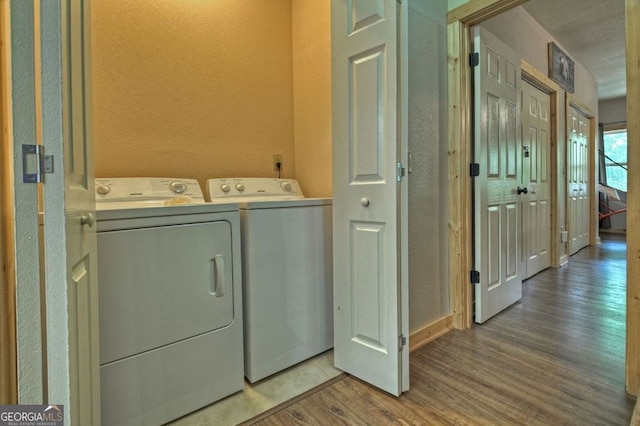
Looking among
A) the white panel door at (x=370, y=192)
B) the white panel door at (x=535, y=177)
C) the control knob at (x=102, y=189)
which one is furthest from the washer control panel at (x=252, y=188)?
the white panel door at (x=535, y=177)

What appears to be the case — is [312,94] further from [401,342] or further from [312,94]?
[401,342]

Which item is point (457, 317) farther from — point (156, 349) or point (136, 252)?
point (136, 252)

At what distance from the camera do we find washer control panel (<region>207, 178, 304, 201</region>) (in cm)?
196

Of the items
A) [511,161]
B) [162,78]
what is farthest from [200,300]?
[511,161]

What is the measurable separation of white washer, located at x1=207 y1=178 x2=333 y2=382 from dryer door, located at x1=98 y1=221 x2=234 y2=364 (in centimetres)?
14

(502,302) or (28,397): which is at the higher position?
(28,397)

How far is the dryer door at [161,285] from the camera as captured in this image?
45.8 inches

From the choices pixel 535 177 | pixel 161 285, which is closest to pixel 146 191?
pixel 161 285

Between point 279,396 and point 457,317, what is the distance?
133cm

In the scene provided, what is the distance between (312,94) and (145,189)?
52.2 inches

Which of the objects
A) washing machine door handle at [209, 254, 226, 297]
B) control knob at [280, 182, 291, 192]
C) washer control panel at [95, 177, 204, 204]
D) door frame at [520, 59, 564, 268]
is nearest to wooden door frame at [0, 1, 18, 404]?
washing machine door handle at [209, 254, 226, 297]

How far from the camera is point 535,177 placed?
10.5ft


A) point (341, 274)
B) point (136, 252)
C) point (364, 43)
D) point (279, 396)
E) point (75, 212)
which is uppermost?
point (364, 43)

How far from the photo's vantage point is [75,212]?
2.47ft
